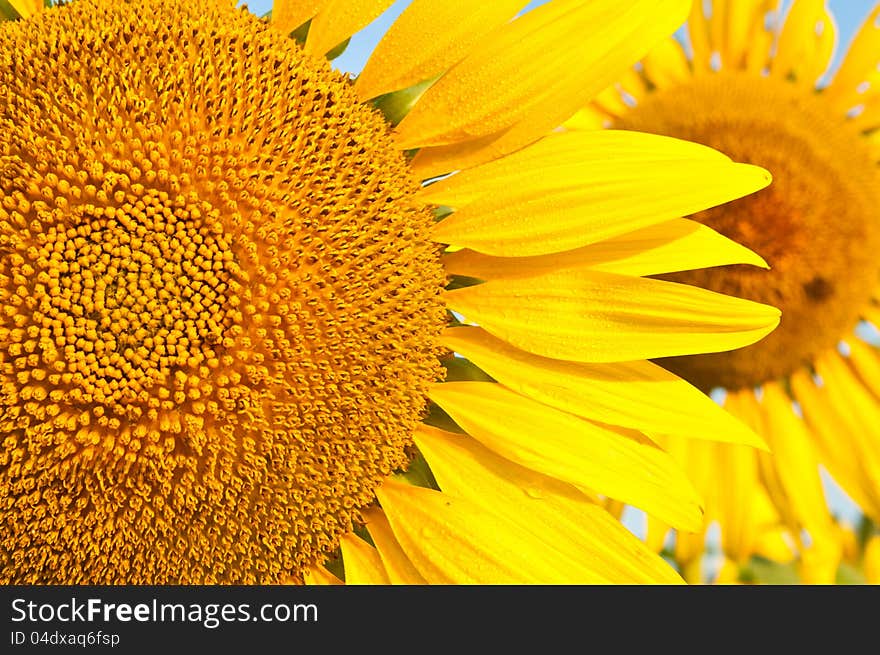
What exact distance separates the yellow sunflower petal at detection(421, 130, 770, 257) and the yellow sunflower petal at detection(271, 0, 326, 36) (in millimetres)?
275

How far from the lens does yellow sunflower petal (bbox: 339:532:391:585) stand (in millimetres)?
1307

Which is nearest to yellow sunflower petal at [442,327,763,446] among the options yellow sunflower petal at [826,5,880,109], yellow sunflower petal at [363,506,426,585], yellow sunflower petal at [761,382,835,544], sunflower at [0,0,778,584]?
sunflower at [0,0,778,584]

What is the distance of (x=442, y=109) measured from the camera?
126cm

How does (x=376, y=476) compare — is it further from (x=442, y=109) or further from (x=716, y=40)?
(x=716, y=40)

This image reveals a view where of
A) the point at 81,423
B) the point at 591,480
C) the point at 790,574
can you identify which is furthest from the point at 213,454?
the point at 790,574

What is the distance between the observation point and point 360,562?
4.33ft

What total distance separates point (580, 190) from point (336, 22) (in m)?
0.39

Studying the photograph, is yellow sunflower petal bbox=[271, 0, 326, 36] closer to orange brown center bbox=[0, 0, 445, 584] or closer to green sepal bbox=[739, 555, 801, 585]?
orange brown center bbox=[0, 0, 445, 584]

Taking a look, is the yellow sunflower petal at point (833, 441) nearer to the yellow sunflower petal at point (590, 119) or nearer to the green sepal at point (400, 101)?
the yellow sunflower petal at point (590, 119)

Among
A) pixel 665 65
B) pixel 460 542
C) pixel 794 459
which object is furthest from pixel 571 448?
pixel 665 65

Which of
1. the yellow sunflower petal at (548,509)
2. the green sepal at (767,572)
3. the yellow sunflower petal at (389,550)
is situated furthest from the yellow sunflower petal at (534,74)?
the green sepal at (767,572)
